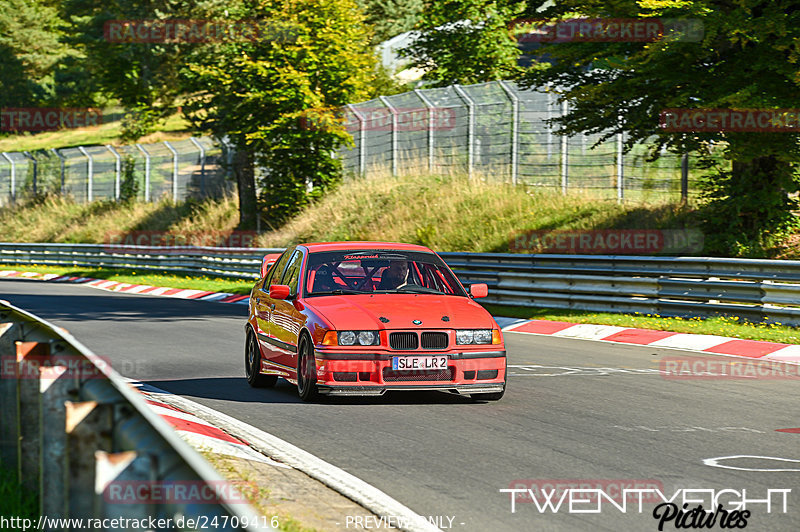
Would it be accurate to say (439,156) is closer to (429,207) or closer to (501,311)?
(429,207)

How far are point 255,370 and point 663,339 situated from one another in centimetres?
A: 712

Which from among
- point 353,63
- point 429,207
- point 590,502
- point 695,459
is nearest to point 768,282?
point 695,459

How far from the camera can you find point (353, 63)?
37.7 meters

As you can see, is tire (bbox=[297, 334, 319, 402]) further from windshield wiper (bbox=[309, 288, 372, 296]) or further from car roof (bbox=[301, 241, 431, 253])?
car roof (bbox=[301, 241, 431, 253])

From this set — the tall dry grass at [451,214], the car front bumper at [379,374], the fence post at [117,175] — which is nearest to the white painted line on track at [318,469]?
the car front bumper at [379,374]

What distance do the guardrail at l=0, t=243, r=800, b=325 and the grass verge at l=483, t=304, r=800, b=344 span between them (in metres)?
0.14

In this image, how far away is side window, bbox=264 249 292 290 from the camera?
1194 cm

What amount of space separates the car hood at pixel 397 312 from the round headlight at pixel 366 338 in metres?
0.05

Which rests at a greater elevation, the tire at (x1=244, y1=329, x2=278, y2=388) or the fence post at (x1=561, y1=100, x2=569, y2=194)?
the fence post at (x1=561, y1=100, x2=569, y2=194)

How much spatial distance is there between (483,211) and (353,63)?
11.1 m

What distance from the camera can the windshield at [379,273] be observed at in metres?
10.8

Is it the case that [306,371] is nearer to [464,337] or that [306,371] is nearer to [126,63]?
[464,337]

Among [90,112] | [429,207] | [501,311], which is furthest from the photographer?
[90,112]

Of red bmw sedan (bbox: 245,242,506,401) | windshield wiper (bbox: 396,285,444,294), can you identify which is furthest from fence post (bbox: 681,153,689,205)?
windshield wiper (bbox: 396,285,444,294)
